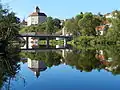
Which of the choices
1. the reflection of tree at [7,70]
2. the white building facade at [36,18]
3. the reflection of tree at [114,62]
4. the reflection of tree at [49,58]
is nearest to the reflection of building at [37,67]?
the reflection of tree at [49,58]

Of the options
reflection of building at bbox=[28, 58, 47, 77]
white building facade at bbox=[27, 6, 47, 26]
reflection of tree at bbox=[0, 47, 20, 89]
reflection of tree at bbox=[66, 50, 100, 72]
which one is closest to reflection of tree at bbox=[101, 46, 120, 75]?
reflection of tree at bbox=[66, 50, 100, 72]

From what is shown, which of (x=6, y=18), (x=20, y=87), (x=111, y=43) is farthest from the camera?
(x=111, y=43)

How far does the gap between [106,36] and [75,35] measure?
21.9 meters

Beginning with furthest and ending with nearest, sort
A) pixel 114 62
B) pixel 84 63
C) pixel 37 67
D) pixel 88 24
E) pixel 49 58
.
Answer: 1. pixel 88 24
2. pixel 49 58
3. pixel 84 63
4. pixel 114 62
5. pixel 37 67

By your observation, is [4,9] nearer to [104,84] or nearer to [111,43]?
[111,43]

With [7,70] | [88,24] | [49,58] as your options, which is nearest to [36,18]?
[88,24]

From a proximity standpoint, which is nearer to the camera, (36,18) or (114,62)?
(114,62)

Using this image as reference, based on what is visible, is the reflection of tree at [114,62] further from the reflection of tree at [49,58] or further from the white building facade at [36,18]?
the white building facade at [36,18]

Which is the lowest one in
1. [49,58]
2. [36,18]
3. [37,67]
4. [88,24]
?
[49,58]

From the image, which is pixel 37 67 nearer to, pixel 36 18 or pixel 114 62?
pixel 114 62

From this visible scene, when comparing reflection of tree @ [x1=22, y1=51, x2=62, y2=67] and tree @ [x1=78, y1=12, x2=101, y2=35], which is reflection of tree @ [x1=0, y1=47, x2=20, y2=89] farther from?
tree @ [x1=78, y1=12, x2=101, y2=35]

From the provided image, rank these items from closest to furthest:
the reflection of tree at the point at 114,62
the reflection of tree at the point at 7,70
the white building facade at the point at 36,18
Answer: the reflection of tree at the point at 7,70, the reflection of tree at the point at 114,62, the white building facade at the point at 36,18

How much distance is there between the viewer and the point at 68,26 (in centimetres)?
10100

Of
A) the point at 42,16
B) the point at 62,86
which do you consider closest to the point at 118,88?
the point at 62,86
